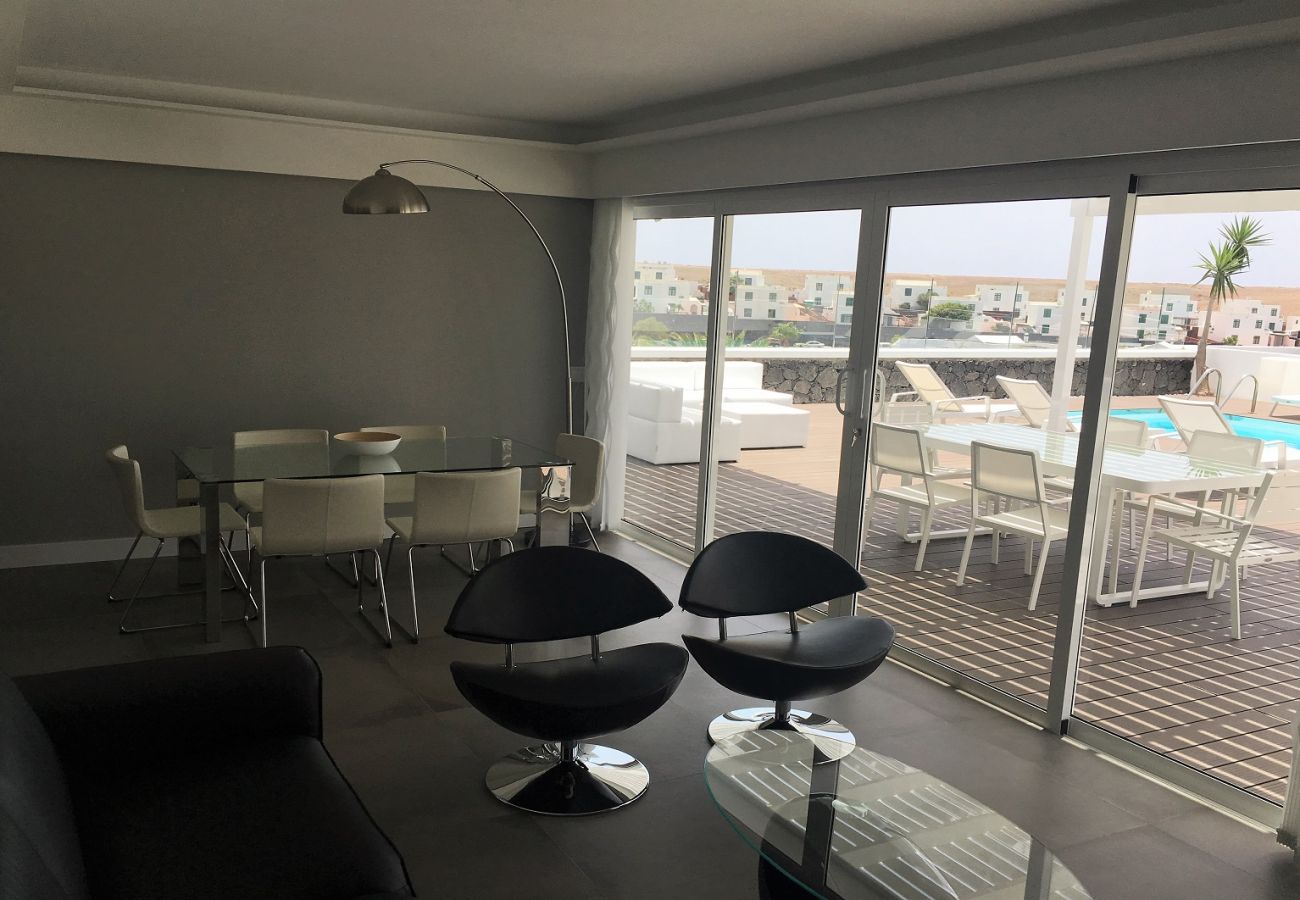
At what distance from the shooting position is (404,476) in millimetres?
6176

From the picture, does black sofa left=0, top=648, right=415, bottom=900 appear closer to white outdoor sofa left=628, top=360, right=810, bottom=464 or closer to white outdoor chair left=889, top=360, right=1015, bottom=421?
white outdoor chair left=889, top=360, right=1015, bottom=421

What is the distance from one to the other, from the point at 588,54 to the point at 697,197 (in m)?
1.83

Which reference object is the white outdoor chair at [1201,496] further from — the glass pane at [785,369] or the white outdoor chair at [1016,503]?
the glass pane at [785,369]

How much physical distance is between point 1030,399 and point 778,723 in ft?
5.64

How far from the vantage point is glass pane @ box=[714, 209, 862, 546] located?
5.36 metres

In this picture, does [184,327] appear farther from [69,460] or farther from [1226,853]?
[1226,853]

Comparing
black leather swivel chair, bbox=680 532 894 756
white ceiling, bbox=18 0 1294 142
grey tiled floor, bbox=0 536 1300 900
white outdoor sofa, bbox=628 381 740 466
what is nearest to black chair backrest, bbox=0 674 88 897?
grey tiled floor, bbox=0 536 1300 900

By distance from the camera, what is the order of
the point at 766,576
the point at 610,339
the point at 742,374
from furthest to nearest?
the point at 610,339, the point at 742,374, the point at 766,576

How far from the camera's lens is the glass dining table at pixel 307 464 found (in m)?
4.84

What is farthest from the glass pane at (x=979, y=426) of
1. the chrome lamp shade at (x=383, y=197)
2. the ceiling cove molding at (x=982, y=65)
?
the chrome lamp shade at (x=383, y=197)

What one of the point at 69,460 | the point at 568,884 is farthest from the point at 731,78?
the point at 69,460

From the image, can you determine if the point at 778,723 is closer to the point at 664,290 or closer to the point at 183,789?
the point at 183,789

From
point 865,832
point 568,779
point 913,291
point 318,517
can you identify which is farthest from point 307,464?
point 865,832

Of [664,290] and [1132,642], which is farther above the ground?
[664,290]
